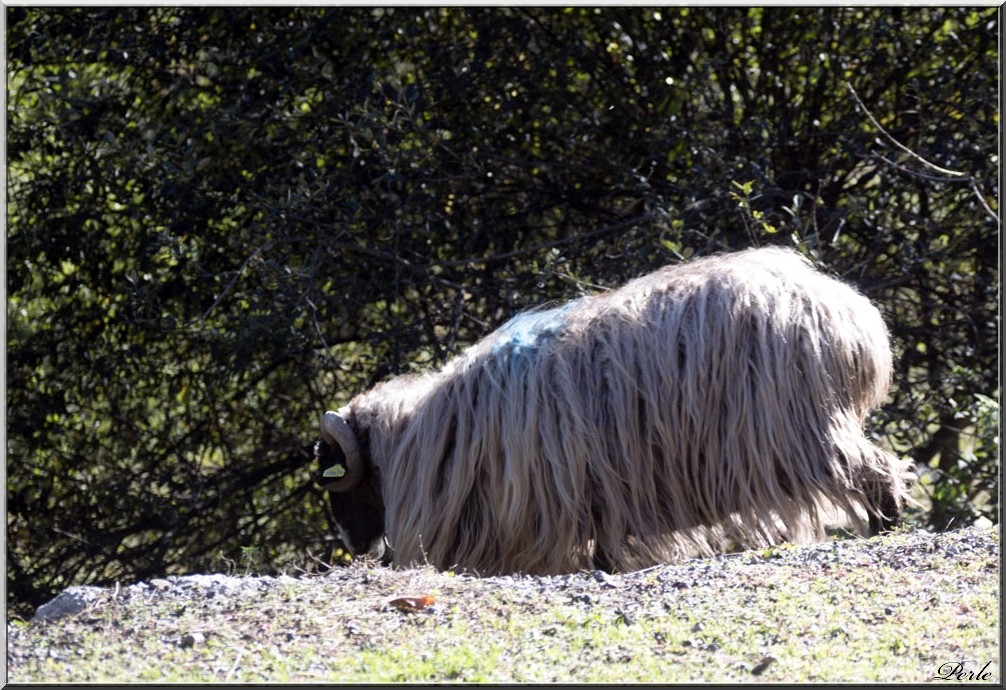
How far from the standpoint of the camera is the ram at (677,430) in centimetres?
529

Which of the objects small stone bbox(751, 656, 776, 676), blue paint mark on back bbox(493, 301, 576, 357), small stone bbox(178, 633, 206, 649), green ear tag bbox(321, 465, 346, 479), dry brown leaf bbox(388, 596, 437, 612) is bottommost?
green ear tag bbox(321, 465, 346, 479)

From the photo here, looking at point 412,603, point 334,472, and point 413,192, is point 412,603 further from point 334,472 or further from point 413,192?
point 413,192

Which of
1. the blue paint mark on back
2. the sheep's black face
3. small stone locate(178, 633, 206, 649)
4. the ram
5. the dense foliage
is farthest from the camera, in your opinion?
the dense foliage

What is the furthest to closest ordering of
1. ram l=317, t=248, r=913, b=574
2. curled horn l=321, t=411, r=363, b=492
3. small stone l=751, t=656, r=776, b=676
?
curled horn l=321, t=411, r=363, b=492 → ram l=317, t=248, r=913, b=574 → small stone l=751, t=656, r=776, b=676

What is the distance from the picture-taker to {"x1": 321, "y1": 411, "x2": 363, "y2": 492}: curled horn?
6238mm

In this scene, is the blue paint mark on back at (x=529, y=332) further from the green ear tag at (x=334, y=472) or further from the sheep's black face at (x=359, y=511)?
the sheep's black face at (x=359, y=511)

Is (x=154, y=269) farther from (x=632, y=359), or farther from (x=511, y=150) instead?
(x=632, y=359)

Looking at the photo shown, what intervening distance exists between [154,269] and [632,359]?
12.5ft

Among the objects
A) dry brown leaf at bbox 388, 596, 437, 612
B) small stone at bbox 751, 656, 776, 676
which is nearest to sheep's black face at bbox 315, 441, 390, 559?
dry brown leaf at bbox 388, 596, 437, 612

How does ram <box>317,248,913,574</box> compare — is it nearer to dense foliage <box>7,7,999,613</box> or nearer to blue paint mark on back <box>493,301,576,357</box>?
blue paint mark on back <box>493,301,576,357</box>

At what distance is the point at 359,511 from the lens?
658cm

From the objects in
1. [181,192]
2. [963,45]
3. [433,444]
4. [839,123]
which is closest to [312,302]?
[181,192]

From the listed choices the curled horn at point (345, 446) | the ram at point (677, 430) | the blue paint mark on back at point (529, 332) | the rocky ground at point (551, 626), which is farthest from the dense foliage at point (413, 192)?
the rocky ground at point (551, 626)

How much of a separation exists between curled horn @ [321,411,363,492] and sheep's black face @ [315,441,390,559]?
0.11 m
